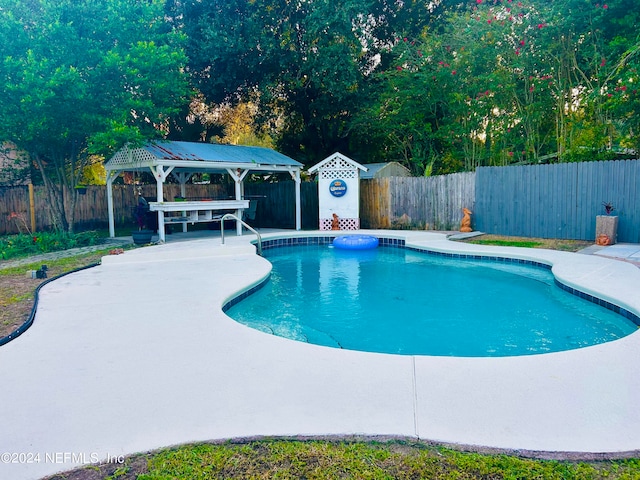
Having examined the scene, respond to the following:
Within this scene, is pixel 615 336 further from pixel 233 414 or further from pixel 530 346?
pixel 233 414

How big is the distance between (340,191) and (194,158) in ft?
14.5

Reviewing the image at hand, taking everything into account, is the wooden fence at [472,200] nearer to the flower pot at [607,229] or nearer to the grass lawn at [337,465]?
the flower pot at [607,229]

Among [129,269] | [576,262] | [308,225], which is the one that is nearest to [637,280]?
[576,262]

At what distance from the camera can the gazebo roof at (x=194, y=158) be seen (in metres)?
10.8

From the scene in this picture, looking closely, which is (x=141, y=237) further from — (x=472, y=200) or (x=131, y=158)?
(x=472, y=200)

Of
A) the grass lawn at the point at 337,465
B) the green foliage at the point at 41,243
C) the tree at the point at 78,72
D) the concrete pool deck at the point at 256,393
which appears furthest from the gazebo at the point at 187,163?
the grass lawn at the point at 337,465

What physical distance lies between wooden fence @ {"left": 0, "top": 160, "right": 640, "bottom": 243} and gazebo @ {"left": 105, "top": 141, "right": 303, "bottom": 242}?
7.54 ft

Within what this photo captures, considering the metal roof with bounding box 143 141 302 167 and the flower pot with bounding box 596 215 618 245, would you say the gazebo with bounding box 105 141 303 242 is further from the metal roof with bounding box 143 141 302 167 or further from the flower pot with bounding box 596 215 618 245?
the flower pot with bounding box 596 215 618 245

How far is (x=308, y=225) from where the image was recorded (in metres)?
15.5

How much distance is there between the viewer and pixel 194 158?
11.3 metres

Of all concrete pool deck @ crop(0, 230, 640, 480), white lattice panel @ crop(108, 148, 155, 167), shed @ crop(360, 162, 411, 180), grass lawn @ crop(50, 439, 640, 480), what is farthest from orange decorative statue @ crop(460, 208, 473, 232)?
grass lawn @ crop(50, 439, 640, 480)

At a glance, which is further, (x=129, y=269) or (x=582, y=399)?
(x=129, y=269)

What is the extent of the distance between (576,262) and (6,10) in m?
12.4

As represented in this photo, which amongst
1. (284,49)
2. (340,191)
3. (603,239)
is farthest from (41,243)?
(603,239)
